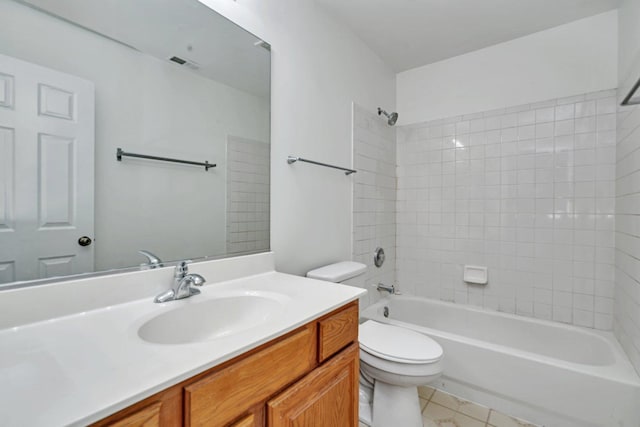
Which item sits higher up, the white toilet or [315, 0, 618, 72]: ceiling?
[315, 0, 618, 72]: ceiling

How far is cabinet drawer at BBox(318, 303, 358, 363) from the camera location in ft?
2.95

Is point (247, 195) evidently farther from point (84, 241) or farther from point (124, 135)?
point (84, 241)

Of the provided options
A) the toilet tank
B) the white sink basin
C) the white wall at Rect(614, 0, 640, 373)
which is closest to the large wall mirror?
the white sink basin

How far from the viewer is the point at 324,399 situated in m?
0.90

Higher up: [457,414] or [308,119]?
[308,119]

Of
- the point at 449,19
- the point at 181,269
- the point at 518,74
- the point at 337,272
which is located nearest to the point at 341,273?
the point at 337,272

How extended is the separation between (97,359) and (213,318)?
423 millimetres

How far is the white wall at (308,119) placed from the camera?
1.46 m

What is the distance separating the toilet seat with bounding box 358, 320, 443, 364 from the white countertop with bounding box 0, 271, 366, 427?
68 cm

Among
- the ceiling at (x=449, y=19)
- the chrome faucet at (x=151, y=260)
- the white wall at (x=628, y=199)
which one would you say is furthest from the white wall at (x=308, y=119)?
the white wall at (x=628, y=199)

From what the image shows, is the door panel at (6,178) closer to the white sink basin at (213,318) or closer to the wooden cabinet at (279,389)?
the white sink basin at (213,318)

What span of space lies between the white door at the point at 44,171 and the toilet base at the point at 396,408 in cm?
144

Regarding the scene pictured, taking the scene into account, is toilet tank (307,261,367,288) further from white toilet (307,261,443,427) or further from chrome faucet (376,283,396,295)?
chrome faucet (376,283,396,295)

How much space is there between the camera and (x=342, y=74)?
6.33ft
